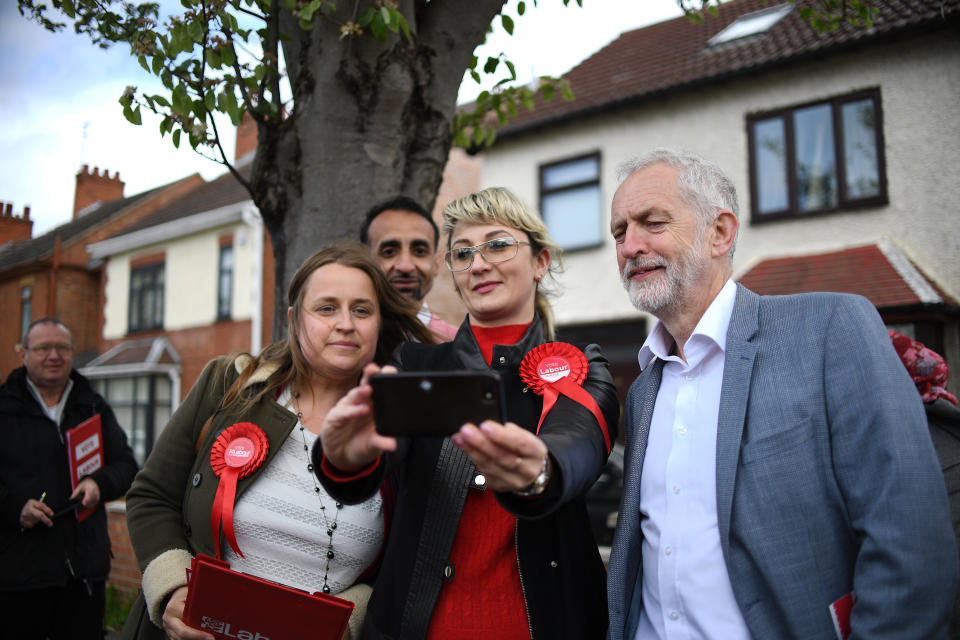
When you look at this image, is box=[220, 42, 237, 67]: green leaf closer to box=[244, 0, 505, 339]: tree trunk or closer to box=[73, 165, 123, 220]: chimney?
box=[244, 0, 505, 339]: tree trunk

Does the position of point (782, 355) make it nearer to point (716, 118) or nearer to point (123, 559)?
point (123, 559)

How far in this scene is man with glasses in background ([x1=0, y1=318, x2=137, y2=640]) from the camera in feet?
13.2

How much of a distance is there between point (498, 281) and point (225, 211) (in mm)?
15209

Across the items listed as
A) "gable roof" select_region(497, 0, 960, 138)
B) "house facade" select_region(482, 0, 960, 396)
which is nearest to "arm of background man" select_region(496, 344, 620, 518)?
"house facade" select_region(482, 0, 960, 396)

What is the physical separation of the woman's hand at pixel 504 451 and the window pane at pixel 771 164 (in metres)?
10.8

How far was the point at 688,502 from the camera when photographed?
1.92 m

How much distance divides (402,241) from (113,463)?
267cm

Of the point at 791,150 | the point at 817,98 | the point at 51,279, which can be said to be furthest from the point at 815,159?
the point at 51,279

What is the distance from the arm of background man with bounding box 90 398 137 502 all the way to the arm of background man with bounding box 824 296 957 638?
4.11m

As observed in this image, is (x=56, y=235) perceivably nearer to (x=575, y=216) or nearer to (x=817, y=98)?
(x=575, y=216)

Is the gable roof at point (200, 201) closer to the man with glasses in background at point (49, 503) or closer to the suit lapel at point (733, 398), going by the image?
the man with glasses in background at point (49, 503)

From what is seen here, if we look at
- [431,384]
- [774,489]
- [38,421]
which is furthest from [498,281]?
[38,421]

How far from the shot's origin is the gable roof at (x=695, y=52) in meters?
10.3

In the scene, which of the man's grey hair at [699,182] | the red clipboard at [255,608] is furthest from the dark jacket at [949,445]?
the red clipboard at [255,608]
